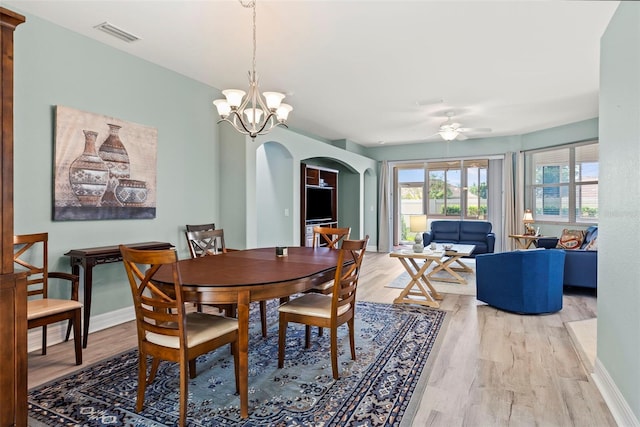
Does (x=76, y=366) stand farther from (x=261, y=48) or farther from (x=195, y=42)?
(x=261, y=48)

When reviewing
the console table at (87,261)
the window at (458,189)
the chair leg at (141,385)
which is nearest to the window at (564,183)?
the window at (458,189)

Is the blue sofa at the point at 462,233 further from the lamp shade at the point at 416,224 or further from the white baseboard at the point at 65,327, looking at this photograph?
the white baseboard at the point at 65,327

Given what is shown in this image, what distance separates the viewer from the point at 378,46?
3.45 m

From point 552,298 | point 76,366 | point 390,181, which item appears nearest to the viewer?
point 76,366

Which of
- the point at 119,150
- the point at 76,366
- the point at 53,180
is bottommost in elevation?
the point at 76,366

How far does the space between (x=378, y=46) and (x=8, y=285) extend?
3.34 meters

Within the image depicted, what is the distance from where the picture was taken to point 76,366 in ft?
8.63

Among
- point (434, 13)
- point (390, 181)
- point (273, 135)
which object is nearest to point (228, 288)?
point (434, 13)

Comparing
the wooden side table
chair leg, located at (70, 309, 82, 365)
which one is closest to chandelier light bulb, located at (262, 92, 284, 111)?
chair leg, located at (70, 309, 82, 365)

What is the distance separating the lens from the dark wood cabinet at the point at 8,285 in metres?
1.75

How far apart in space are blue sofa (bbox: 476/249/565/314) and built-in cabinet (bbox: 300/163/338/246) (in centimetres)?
348

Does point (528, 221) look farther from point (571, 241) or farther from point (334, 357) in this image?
point (334, 357)

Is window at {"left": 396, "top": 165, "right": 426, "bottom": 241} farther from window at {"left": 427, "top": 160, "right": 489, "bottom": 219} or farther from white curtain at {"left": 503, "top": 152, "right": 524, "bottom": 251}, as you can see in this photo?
white curtain at {"left": 503, "top": 152, "right": 524, "bottom": 251}

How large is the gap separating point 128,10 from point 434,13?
2444 millimetres
